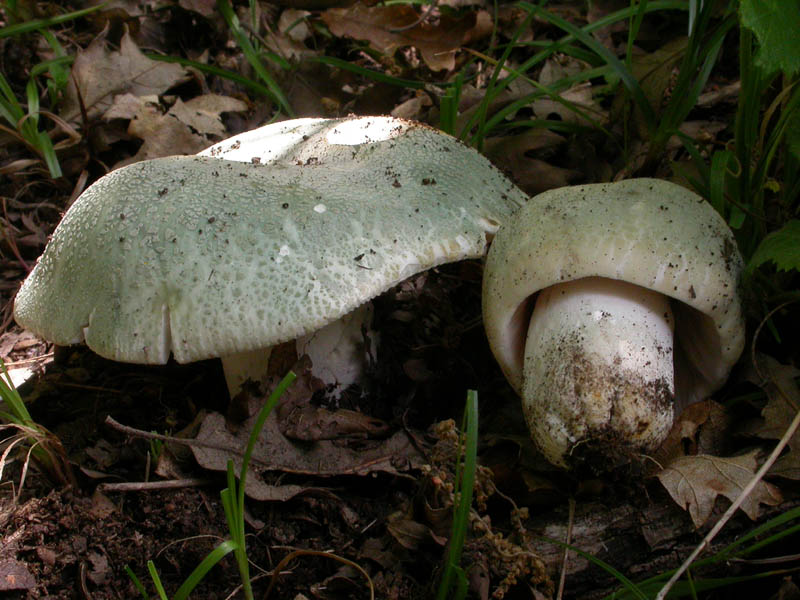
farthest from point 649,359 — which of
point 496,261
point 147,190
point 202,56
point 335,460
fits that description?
point 202,56

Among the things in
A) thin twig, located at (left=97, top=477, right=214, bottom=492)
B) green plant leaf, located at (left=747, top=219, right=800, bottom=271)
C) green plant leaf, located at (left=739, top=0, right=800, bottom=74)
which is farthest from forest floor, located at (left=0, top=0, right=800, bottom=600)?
green plant leaf, located at (left=739, top=0, right=800, bottom=74)

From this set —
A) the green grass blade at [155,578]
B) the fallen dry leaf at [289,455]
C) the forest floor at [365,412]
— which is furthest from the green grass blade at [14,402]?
the green grass blade at [155,578]

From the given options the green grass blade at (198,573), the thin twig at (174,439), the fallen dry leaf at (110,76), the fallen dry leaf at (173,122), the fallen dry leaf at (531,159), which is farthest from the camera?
the fallen dry leaf at (110,76)

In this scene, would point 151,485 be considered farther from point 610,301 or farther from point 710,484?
point 710,484

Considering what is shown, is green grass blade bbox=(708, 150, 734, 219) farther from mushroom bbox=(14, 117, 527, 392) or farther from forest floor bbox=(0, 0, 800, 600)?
mushroom bbox=(14, 117, 527, 392)

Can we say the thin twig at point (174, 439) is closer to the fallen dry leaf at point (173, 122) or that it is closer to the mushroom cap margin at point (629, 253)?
the mushroom cap margin at point (629, 253)

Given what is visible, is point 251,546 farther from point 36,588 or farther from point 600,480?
point 600,480
